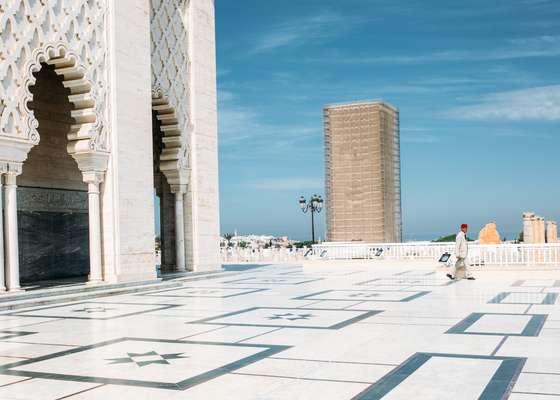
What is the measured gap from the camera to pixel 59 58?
455 inches

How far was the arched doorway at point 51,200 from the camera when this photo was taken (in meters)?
13.4

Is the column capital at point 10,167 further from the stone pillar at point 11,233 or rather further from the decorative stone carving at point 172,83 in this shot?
the decorative stone carving at point 172,83

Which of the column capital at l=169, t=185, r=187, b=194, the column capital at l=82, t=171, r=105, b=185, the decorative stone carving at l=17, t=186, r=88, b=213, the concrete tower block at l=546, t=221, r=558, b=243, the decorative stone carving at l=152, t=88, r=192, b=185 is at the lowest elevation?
the concrete tower block at l=546, t=221, r=558, b=243

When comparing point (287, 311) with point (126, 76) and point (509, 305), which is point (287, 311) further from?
point (126, 76)

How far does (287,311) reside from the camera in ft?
27.5

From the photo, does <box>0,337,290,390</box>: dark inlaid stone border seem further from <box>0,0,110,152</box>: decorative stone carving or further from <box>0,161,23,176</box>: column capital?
<box>0,0,110,152</box>: decorative stone carving

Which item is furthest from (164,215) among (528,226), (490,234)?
(528,226)

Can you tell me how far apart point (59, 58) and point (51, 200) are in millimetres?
3598

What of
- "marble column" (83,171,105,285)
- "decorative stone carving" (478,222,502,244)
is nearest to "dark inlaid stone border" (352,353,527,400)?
"marble column" (83,171,105,285)

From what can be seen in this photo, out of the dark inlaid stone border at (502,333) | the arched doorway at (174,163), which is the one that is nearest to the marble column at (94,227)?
the arched doorway at (174,163)

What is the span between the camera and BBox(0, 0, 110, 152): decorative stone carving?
1033 cm

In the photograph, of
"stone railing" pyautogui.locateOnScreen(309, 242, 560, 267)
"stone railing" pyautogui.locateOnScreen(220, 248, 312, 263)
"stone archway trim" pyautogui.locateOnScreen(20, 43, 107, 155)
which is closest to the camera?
"stone archway trim" pyautogui.locateOnScreen(20, 43, 107, 155)

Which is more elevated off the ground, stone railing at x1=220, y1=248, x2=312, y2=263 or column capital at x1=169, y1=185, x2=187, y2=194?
column capital at x1=169, y1=185, x2=187, y2=194

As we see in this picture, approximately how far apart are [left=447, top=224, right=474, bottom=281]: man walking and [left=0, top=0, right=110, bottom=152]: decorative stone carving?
21.5 feet
